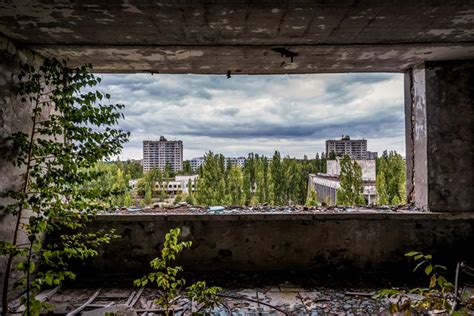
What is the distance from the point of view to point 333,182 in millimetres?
5168

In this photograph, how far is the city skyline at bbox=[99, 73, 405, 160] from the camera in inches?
181

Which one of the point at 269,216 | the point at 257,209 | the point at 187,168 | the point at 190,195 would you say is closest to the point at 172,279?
the point at 269,216

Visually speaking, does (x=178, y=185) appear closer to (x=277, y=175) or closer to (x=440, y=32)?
(x=277, y=175)

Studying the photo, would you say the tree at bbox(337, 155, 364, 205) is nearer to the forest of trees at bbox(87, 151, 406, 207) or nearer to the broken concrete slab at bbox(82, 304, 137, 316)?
the forest of trees at bbox(87, 151, 406, 207)

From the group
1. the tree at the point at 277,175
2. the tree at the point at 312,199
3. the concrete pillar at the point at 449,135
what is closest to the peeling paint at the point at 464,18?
the concrete pillar at the point at 449,135

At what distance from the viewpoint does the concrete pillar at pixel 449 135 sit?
3.82 meters

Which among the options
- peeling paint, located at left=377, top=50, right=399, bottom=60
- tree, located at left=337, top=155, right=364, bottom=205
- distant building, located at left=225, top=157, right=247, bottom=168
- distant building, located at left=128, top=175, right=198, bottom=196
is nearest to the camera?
peeling paint, located at left=377, top=50, right=399, bottom=60

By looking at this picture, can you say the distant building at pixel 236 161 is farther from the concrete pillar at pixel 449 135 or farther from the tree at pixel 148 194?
the concrete pillar at pixel 449 135

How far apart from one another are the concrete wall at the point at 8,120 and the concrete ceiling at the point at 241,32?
16 centimetres

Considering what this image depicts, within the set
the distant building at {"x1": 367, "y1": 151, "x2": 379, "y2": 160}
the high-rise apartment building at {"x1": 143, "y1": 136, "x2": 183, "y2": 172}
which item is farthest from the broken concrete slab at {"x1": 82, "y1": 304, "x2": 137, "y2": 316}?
the distant building at {"x1": 367, "y1": 151, "x2": 379, "y2": 160}

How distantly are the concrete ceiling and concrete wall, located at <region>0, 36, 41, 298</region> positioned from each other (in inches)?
6.3

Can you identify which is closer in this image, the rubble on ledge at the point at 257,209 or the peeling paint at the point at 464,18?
the peeling paint at the point at 464,18

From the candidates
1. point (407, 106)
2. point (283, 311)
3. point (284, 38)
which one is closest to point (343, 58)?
point (284, 38)

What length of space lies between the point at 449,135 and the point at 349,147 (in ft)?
4.67
